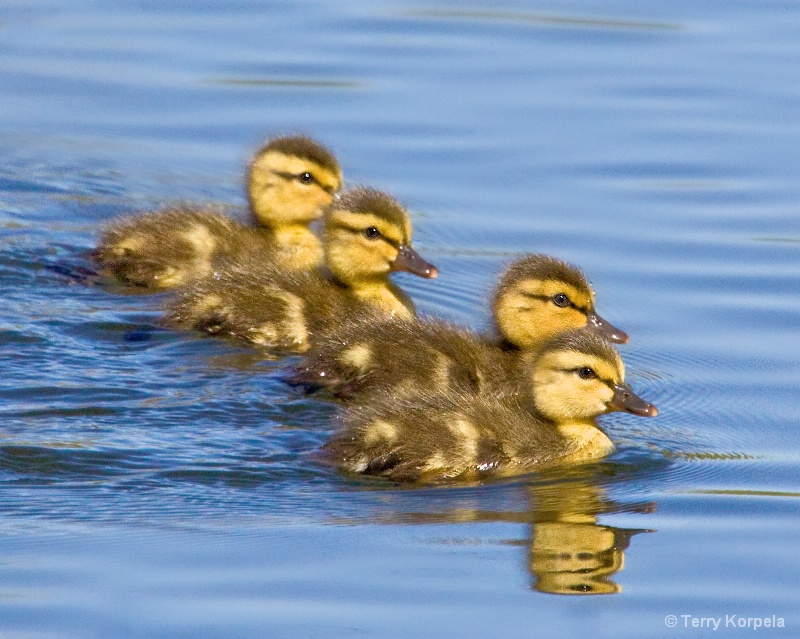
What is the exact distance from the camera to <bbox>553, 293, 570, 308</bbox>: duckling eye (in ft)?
21.3

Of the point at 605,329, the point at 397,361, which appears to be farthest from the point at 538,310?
the point at 397,361

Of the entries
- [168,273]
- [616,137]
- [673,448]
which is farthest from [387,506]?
[616,137]

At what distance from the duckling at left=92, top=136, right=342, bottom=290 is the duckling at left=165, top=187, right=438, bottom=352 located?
0.24m

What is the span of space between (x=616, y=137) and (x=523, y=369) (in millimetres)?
3051

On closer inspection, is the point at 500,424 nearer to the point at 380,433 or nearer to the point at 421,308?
the point at 380,433

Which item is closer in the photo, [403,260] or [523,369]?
[523,369]

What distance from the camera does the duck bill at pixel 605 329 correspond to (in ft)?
21.4

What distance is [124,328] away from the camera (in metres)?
6.82

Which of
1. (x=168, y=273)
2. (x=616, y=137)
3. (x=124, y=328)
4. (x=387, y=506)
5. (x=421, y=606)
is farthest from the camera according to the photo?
(x=616, y=137)

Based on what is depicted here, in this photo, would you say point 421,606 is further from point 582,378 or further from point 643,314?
point 643,314

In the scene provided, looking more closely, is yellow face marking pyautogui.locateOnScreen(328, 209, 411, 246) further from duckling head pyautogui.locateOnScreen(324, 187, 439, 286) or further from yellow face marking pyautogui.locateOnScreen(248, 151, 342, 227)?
yellow face marking pyautogui.locateOnScreen(248, 151, 342, 227)

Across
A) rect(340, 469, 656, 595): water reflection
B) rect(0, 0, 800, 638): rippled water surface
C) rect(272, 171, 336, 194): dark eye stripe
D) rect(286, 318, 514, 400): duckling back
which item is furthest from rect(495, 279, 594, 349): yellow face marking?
rect(272, 171, 336, 194): dark eye stripe

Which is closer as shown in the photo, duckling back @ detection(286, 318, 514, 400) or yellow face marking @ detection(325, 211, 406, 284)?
duckling back @ detection(286, 318, 514, 400)
